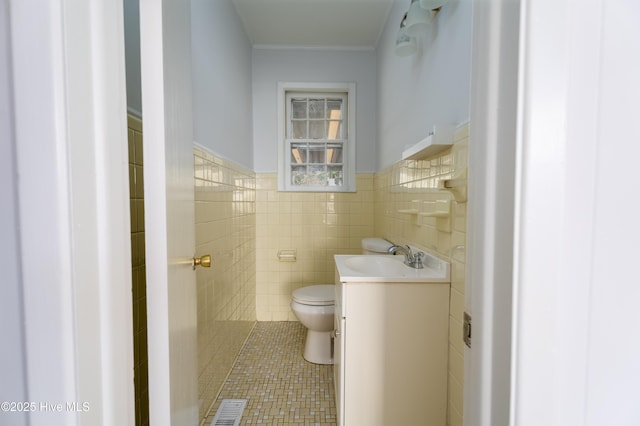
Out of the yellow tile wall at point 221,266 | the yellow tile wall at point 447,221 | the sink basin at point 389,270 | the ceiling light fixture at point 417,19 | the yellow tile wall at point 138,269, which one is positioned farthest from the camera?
the yellow tile wall at point 221,266

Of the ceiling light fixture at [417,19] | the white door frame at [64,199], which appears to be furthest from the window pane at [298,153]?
the white door frame at [64,199]

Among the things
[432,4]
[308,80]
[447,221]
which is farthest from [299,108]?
[447,221]

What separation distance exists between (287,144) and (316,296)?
153 cm

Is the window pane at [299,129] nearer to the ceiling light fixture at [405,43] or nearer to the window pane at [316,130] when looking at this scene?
the window pane at [316,130]

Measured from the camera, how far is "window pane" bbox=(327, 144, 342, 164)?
108 inches

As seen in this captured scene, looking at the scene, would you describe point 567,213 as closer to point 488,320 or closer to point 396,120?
point 488,320

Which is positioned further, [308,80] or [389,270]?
[308,80]

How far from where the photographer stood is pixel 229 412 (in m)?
1.47

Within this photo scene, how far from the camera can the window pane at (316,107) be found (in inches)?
108

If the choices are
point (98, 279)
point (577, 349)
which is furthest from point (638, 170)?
point (98, 279)

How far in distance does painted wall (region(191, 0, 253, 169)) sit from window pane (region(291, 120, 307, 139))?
48 cm

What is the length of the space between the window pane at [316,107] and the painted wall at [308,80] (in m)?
0.21

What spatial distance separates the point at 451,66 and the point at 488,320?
104 cm

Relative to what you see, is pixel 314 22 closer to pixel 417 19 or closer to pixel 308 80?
pixel 308 80
